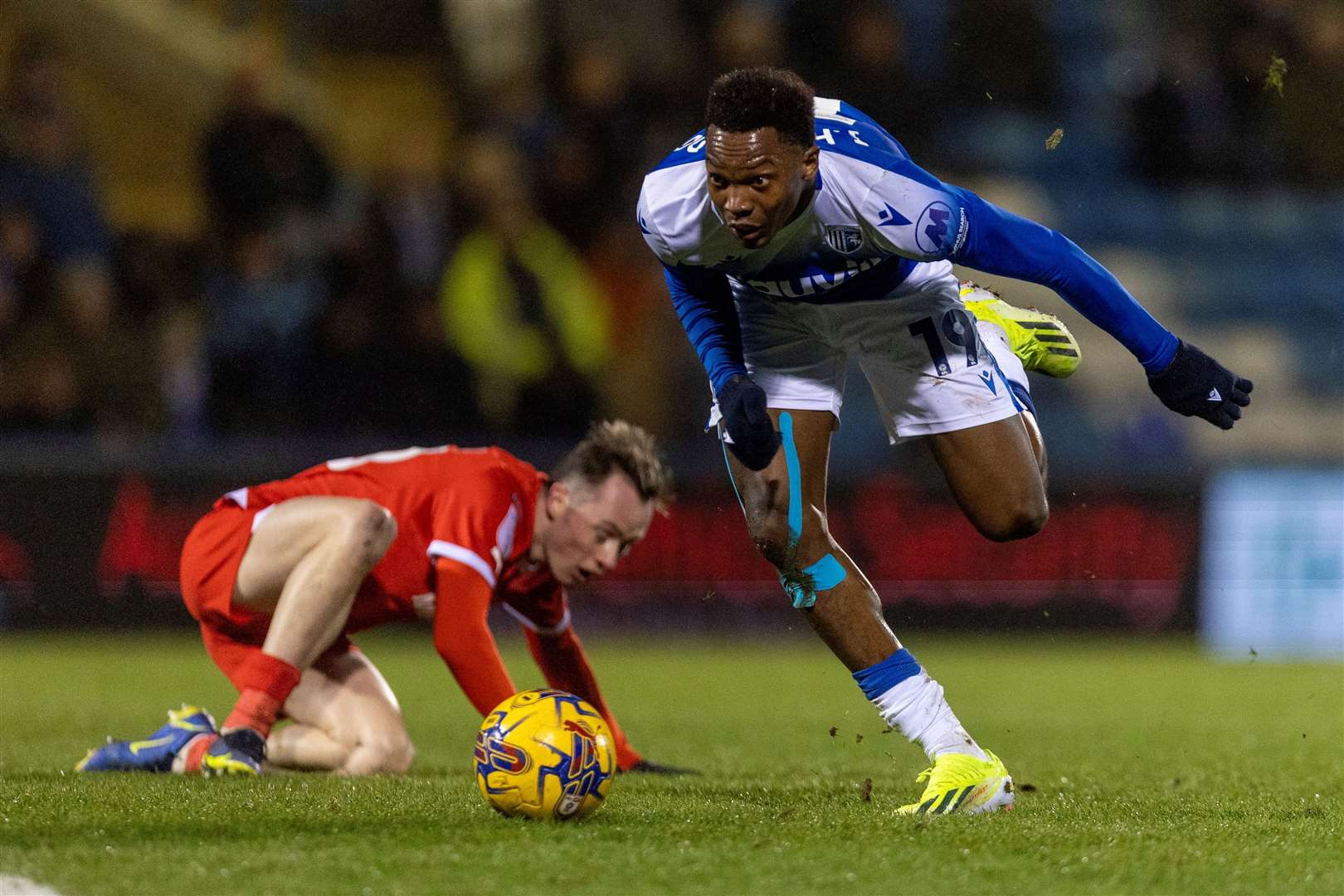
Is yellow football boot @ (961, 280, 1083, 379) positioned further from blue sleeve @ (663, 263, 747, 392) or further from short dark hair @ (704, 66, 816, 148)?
short dark hair @ (704, 66, 816, 148)

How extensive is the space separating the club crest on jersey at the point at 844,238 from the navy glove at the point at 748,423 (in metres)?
0.42

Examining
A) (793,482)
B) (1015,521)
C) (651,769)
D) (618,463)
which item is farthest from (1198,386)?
(651,769)

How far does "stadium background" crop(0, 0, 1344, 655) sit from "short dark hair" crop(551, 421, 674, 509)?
5876mm

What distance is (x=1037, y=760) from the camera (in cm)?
615

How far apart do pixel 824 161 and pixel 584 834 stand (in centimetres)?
177

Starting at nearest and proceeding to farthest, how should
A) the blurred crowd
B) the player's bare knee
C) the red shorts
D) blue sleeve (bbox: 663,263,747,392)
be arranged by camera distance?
blue sleeve (bbox: 663,263,747,392) → the player's bare knee → the red shorts → the blurred crowd

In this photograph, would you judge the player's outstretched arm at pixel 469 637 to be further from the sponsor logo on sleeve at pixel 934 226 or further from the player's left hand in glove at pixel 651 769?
the sponsor logo on sleeve at pixel 934 226

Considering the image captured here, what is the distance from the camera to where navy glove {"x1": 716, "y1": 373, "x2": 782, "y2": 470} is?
→ 4523 millimetres

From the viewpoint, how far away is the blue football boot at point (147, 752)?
17.7ft

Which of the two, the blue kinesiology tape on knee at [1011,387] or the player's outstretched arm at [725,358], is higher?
the player's outstretched arm at [725,358]

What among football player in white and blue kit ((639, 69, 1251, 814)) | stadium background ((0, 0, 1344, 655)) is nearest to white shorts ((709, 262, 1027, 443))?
football player in white and blue kit ((639, 69, 1251, 814))

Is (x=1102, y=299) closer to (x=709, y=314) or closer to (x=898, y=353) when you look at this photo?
(x=898, y=353)

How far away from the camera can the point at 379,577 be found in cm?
556

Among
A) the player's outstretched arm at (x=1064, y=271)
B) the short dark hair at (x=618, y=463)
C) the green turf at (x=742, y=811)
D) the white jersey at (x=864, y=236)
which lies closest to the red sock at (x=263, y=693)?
the green turf at (x=742, y=811)
